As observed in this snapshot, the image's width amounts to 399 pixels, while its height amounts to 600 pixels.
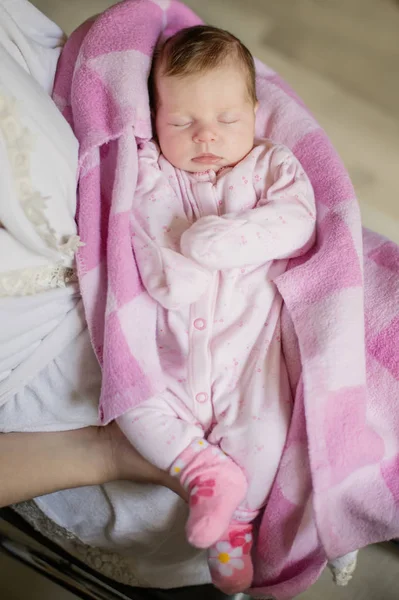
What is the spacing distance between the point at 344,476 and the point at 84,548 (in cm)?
49

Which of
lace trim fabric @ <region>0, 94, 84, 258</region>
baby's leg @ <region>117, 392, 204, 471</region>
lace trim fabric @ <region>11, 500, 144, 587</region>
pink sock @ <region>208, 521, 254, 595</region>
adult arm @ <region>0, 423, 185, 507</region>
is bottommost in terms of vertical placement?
lace trim fabric @ <region>11, 500, 144, 587</region>

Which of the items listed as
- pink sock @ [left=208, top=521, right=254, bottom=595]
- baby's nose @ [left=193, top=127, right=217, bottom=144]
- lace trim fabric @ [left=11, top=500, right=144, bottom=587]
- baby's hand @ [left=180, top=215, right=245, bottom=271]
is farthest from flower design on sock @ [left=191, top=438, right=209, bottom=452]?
baby's nose @ [left=193, top=127, right=217, bottom=144]

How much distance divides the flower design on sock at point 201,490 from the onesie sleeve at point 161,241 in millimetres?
235

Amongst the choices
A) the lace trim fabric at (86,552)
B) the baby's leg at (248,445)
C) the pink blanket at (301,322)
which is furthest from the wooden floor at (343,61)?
the lace trim fabric at (86,552)

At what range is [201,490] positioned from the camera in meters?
0.67

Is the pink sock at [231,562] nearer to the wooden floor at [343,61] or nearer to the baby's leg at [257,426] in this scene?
the baby's leg at [257,426]

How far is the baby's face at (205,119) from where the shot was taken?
Result: 0.84 metres

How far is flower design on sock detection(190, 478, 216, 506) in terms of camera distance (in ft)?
2.20

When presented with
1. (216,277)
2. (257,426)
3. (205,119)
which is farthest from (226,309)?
(205,119)

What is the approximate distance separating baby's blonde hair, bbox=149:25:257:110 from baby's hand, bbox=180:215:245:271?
0.86 feet

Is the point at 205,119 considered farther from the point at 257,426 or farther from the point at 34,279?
the point at 257,426

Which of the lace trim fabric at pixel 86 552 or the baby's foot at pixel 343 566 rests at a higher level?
the baby's foot at pixel 343 566

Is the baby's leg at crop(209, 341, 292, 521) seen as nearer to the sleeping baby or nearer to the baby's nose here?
the sleeping baby

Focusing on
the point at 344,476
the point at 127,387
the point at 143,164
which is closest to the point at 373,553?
the point at 344,476
